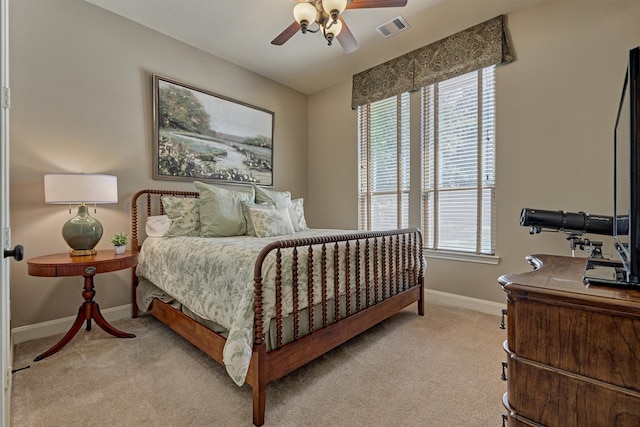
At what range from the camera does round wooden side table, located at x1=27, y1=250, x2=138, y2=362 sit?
6.10 ft

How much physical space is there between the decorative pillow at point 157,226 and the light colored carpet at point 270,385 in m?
0.88

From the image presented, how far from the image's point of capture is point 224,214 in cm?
266

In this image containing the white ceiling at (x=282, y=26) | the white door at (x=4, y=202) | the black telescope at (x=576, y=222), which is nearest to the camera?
the white door at (x=4, y=202)

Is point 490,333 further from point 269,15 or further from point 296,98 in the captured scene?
point 296,98

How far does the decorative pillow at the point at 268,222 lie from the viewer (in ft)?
8.56

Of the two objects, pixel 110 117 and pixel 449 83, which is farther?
pixel 449 83

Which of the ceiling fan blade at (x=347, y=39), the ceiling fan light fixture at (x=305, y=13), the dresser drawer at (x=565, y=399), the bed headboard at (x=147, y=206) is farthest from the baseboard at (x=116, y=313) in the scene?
the ceiling fan light fixture at (x=305, y=13)

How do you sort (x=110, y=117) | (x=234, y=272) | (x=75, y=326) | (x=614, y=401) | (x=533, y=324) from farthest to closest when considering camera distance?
(x=110, y=117) → (x=75, y=326) → (x=234, y=272) → (x=533, y=324) → (x=614, y=401)

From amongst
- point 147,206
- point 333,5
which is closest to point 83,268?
point 147,206

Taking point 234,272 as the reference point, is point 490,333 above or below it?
below

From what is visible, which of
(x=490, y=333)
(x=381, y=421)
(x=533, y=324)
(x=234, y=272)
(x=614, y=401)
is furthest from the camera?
(x=490, y=333)

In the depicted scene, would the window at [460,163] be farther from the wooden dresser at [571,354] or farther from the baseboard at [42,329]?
the baseboard at [42,329]

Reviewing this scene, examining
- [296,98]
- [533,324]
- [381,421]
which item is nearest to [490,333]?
[381,421]

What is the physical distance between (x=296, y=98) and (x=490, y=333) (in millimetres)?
3786
